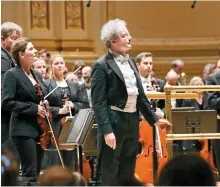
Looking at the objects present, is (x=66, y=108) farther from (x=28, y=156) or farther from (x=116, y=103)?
(x=116, y=103)

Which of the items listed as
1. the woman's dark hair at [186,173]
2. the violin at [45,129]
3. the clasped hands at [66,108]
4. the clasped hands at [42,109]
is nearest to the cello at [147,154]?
the clasped hands at [66,108]

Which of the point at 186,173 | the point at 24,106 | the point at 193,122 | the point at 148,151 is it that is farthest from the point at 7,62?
the point at 186,173

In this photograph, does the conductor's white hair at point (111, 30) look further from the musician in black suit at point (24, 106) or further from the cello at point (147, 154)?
the cello at point (147, 154)

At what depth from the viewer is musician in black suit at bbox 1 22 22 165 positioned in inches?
268

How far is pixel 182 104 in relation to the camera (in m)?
10.5

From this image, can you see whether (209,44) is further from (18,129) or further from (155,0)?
(18,129)

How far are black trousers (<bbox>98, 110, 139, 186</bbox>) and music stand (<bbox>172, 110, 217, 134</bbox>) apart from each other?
6.73 feet

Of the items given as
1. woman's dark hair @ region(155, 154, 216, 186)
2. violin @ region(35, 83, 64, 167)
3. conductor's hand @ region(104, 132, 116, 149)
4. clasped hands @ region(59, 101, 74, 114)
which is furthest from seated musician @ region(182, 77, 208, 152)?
woman's dark hair @ region(155, 154, 216, 186)

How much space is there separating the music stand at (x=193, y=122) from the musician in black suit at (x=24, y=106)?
75.9 inches

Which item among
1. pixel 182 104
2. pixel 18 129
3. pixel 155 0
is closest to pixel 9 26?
pixel 18 129

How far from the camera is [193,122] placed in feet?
26.9

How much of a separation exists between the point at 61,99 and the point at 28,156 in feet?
6.42

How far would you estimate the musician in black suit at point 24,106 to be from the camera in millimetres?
6574

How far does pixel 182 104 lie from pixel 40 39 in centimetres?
394
